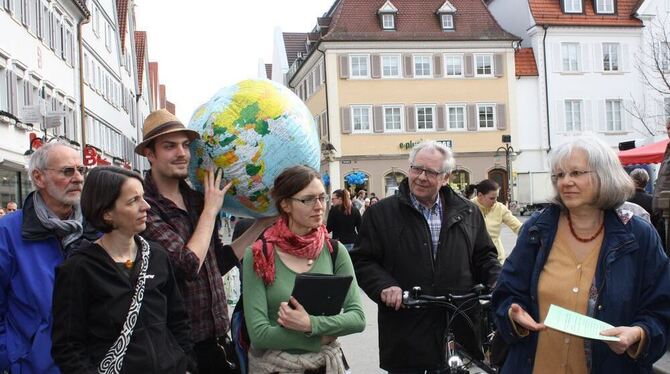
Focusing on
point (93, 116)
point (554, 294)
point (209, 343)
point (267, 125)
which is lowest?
point (209, 343)

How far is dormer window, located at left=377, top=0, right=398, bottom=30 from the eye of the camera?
138ft

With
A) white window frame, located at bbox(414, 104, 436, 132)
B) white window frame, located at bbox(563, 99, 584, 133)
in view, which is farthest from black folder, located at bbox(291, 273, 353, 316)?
white window frame, located at bbox(563, 99, 584, 133)

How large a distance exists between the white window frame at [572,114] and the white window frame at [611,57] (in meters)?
2.50

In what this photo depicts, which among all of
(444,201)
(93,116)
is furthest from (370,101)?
(444,201)

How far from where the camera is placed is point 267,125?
13.0 ft

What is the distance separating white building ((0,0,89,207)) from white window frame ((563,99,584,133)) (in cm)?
2634

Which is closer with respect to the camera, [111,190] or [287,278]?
[111,190]

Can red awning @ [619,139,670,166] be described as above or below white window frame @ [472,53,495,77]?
below

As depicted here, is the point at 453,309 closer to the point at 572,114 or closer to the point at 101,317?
the point at 101,317

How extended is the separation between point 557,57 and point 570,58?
2.84 feet

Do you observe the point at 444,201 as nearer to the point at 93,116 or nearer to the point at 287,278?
the point at 287,278

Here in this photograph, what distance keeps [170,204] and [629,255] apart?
2.20m

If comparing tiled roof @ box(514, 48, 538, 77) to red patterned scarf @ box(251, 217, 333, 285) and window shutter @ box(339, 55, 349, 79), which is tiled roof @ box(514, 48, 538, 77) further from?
red patterned scarf @ box(251, 217, 333, 285)

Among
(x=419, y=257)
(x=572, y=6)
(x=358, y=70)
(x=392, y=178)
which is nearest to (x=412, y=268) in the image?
(x=419, y=257)
